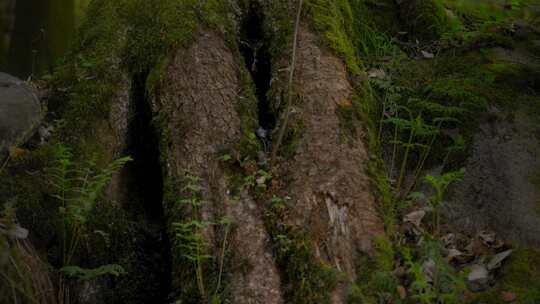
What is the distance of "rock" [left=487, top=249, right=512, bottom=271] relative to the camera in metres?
3.55

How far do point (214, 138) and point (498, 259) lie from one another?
2.19 meters

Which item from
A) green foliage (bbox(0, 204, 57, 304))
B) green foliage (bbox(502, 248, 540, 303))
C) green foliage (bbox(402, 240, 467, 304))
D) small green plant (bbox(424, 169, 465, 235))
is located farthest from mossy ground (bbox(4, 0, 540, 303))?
green foliage (bbox(0, 204, 57, 304))

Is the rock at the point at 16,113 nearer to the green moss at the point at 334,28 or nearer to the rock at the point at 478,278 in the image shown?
the green moss at the point at 334,28

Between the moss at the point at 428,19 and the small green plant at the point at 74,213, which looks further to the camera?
the moss at the point at 428,19

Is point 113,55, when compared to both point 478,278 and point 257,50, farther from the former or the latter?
point 478,278

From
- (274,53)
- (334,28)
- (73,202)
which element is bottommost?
(73,202)

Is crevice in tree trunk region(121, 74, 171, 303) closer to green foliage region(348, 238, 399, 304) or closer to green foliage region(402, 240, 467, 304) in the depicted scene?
green foliage region(348, 238, 399, 304)

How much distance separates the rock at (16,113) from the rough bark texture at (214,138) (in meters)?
0.97

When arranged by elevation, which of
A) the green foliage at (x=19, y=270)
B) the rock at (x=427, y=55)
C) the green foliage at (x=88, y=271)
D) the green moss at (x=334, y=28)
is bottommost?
the green foliage at (x=88, y=271)

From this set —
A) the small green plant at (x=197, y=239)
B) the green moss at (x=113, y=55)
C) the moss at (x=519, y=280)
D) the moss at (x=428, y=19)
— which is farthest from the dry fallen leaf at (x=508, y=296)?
the moss at (x=428, y=19)

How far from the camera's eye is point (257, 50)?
16.8 feet

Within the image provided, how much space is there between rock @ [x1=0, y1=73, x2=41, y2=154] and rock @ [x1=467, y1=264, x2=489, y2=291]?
10.7 feet

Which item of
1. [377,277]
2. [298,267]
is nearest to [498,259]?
[377,277]

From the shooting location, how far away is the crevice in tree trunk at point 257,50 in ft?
16.4
